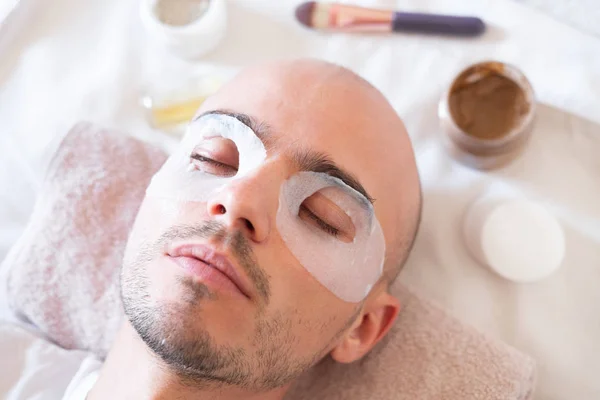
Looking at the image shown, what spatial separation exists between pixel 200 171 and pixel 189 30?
42 cm

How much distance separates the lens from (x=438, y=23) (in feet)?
3.75

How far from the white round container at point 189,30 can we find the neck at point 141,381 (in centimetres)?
54

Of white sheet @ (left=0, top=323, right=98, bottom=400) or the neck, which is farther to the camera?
white sheet @ (left=0, top=323, right=98, bottom=400)

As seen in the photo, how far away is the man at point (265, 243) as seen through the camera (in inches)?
28.2

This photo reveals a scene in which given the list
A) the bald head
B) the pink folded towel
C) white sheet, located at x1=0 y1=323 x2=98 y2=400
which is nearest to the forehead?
the bald head

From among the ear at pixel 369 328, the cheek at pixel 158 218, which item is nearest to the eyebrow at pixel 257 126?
the cheek at pixel 158 218

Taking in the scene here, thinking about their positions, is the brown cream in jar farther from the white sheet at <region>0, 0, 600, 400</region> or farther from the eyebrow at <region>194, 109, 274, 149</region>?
the eyebrow at <region>194, 109, 274, 149</region>

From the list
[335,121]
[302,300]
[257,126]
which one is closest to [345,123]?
[335,121]

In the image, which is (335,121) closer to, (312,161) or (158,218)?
(312,161)

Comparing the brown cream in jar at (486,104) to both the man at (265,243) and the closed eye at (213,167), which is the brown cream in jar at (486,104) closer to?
the man at (265,243)

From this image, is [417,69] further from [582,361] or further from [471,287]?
[582,361]

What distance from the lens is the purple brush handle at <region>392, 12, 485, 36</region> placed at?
1.14 meters

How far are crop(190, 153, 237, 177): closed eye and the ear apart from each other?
29 cm

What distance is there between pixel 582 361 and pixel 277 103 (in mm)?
670
